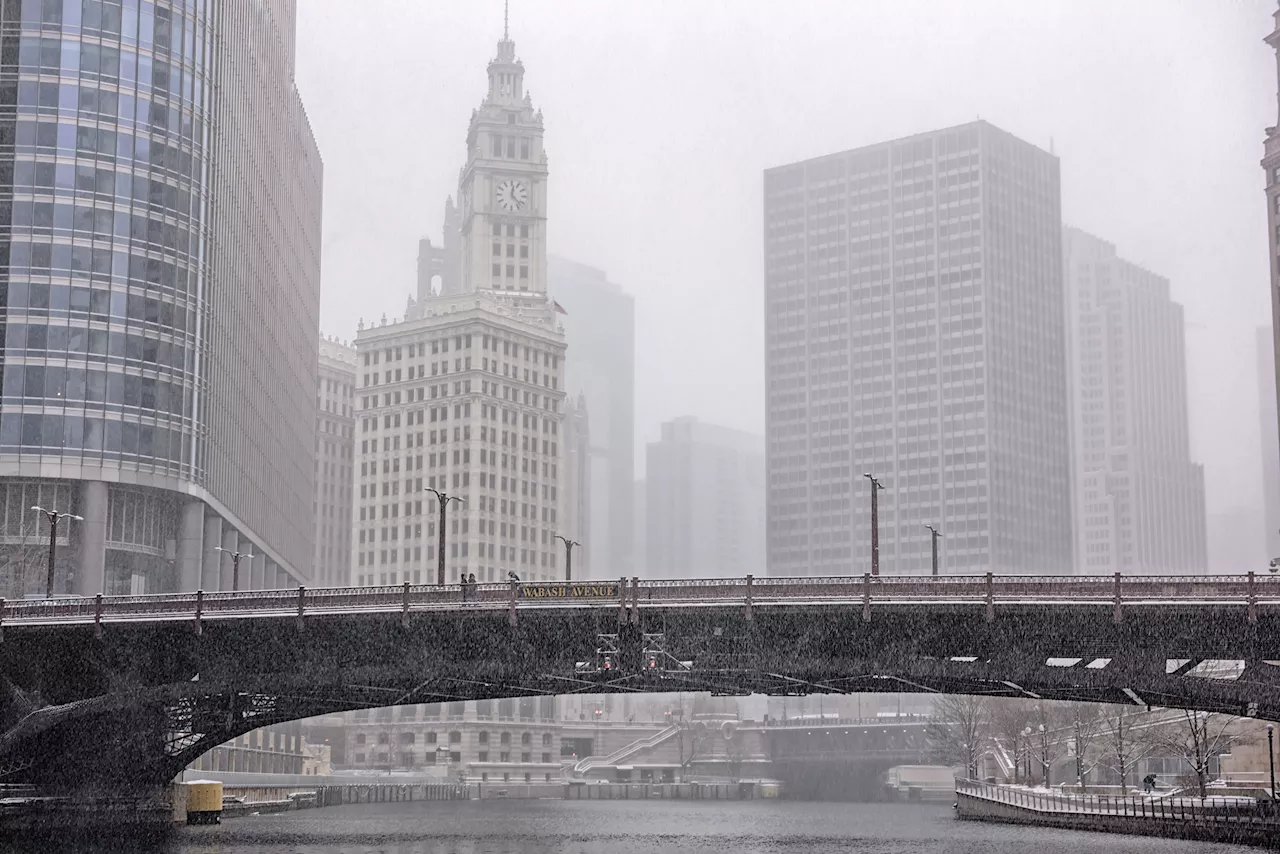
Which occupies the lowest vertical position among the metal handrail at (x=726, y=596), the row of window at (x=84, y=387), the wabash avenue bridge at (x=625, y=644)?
the wabash avenue bridge at (x=625, y=644)

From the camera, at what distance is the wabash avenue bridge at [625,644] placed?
7862cm

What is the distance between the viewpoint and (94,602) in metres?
94.7

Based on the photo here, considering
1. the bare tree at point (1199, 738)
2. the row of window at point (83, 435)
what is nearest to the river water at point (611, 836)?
the bare tree at point (1199, 738)

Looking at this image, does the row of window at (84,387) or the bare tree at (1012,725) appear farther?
the bare tree at (1012,725)

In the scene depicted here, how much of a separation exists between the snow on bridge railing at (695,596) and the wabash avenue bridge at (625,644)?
0.10m

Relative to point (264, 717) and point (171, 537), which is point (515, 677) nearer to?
point (264, 717)

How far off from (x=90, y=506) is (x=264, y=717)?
Result: 104ft

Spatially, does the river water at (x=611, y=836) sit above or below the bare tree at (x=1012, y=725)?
below

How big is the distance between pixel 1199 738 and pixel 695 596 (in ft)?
198

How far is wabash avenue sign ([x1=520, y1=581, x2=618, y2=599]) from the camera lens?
8547 cm

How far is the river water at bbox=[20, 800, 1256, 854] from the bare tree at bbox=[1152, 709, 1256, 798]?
11.3 m

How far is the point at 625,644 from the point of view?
8769cm

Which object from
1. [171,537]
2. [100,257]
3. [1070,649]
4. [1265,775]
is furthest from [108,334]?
[1265,775]

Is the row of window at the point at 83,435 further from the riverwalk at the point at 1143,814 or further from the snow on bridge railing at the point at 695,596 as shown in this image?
the riverwalk at the point at 1143,814
